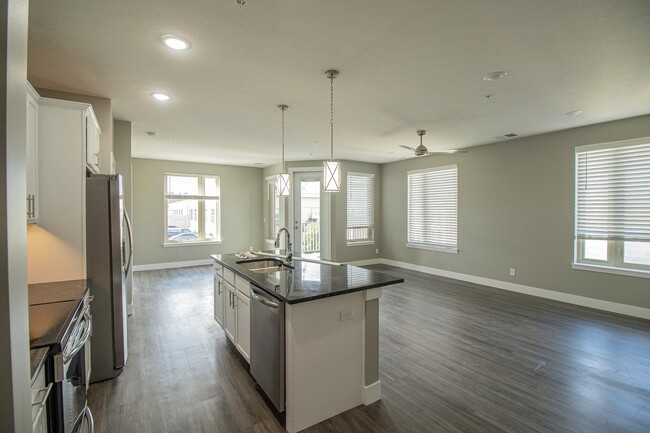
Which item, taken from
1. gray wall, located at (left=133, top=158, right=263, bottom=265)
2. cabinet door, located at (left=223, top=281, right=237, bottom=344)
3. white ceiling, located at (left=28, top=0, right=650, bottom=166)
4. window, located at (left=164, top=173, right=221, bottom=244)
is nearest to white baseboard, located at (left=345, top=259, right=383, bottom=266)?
gray wall, located at (left=133, top=158, right=263, bottom=265)

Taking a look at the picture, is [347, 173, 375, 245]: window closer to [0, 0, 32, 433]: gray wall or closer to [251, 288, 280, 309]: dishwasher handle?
[251, 288, 280, 309]: dishwasher handle

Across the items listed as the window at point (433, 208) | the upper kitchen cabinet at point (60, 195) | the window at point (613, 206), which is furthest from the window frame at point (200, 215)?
the window at point (613, 206)

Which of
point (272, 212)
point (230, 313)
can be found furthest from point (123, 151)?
point (272, 212)

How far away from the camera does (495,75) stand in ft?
9.21

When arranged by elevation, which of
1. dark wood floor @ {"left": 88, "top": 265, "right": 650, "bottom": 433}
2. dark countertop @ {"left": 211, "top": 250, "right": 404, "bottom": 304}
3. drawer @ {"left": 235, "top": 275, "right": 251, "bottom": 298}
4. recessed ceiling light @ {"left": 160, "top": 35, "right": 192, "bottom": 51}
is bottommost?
dark wood floor @ {"left": 88, "top": 265, "right": 650, "bottom": 433}

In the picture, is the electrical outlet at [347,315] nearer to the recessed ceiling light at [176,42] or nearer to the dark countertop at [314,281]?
the dark countertop at [314,281]

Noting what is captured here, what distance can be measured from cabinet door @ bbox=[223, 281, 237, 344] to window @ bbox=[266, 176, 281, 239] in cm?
518

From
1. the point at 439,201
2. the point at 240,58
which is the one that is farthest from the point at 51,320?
the point at 439,201

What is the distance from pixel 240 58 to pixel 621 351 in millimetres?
4745

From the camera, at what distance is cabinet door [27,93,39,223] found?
6.91 ft

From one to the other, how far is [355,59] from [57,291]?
115 inches

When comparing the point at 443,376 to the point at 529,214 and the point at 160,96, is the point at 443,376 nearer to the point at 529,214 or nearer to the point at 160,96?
the point at 529,214

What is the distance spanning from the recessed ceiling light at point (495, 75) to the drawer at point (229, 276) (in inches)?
122

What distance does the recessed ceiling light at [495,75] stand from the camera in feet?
9.08
